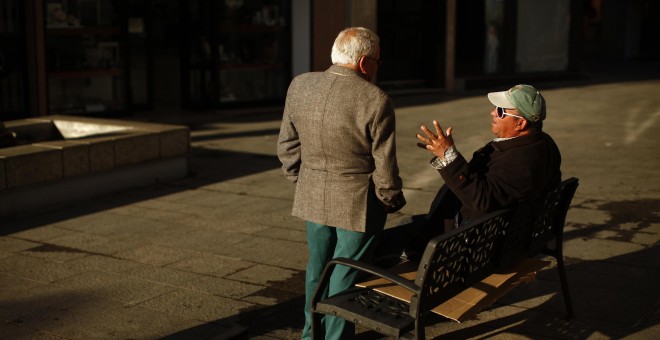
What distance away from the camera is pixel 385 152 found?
445cm

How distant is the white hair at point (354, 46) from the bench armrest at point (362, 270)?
0.97m

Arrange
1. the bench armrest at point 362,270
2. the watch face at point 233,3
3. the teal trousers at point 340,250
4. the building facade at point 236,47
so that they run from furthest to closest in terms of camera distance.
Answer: the watch face at point 233,3 → the building facade at point 236,47 → the teal trousers at point 340,250 → the bench armrest at point 362,270

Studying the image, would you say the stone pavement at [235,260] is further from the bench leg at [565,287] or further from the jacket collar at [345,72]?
the jacket collar at [345,72]

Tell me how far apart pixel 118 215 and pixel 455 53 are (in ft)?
45.9

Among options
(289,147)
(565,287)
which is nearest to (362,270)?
(289,147)

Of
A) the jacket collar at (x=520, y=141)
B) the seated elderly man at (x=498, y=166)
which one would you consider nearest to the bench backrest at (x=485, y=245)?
the seated elderly man at (x=498, y=166)

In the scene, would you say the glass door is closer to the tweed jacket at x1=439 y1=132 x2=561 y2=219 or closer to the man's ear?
the tweed jacket at x1=439 y1=132 x2=561 y2=219

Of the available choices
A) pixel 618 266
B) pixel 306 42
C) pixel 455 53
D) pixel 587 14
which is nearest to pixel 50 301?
pixel 618 266

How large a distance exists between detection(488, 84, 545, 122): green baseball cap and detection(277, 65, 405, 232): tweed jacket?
0.72 meters

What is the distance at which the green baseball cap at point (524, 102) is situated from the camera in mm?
4844

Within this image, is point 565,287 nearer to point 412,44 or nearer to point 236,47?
point 236,47

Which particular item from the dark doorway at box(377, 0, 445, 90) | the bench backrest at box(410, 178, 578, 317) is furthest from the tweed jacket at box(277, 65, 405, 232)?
the dark doorway at box(377, 0, 445, 90)

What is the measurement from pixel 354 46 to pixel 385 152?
53cm

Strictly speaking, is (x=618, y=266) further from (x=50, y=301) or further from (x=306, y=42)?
(x=306, y=42)
